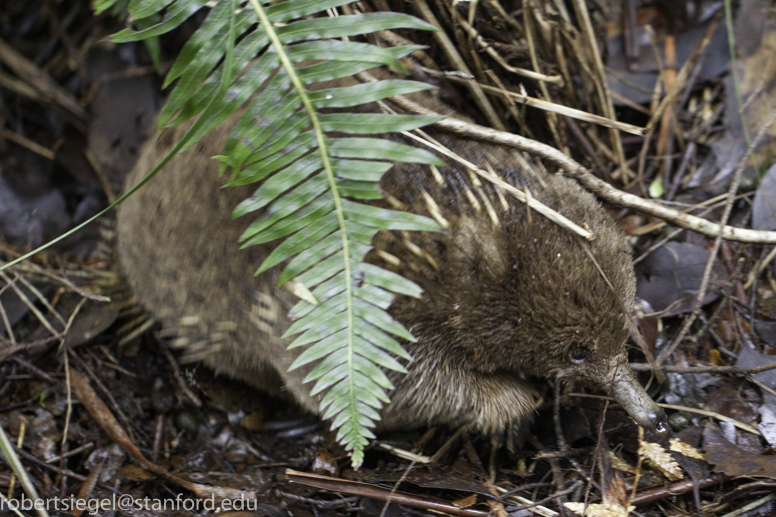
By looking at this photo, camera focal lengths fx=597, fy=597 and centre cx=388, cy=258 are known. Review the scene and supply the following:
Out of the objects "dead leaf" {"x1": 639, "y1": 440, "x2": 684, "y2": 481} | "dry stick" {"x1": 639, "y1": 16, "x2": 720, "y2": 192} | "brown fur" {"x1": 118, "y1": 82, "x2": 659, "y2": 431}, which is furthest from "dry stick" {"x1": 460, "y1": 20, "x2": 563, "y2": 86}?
"dead leaf" {"x1": 639, "y1": 440, "x2": 684, "y2": 481}

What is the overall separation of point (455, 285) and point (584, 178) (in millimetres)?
619

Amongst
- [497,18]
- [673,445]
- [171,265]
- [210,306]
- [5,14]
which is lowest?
[673,445]

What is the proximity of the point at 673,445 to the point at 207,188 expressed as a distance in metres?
1.81

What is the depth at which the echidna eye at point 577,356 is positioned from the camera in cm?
193

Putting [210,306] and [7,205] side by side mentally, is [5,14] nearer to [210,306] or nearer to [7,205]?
[7,205]

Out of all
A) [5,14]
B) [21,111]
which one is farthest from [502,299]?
[5,14]

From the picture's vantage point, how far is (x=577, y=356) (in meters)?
1.94

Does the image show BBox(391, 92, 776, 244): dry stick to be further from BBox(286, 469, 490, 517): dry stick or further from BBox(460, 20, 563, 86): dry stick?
BBox(286, 469, 490, 517): dry stick

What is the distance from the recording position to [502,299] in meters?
1.94

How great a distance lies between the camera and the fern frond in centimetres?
177

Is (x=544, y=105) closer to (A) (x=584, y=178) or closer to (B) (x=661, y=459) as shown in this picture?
(A) (x=584, y=178)

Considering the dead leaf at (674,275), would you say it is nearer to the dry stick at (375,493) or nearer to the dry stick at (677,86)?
the dry stick at (677,86)

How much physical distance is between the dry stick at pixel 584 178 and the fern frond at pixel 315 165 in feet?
1.18

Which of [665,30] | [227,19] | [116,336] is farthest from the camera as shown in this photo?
[665,30]
